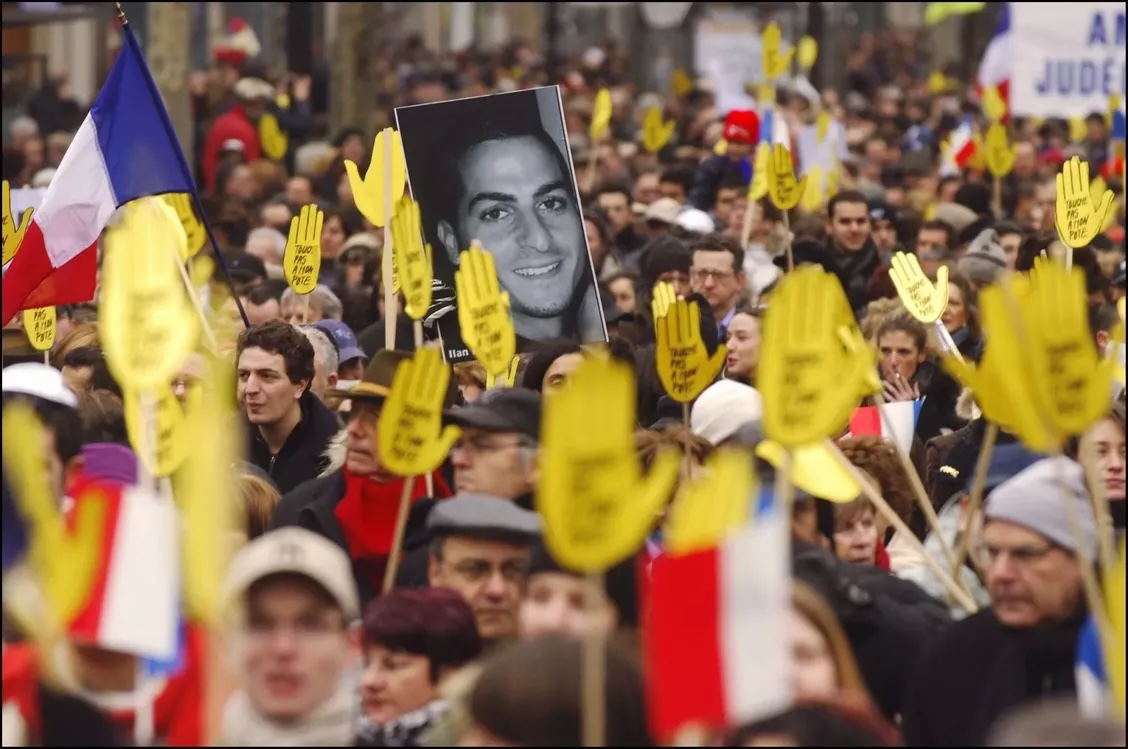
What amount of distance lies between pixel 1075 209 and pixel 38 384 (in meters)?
4.34

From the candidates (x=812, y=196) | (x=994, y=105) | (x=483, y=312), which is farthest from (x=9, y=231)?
(x=994, y=105)

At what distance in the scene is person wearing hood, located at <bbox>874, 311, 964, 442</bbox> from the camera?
9.24 meters

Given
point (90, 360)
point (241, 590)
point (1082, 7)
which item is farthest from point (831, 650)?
point (1082, 7)

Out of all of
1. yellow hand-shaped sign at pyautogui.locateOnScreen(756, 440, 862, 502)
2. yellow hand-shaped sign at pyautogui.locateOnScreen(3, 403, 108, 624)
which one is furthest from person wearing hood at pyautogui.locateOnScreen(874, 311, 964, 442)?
yellow hand-shaped sign at pyautogui.locateOnScreen(3, 403, 108, 624)

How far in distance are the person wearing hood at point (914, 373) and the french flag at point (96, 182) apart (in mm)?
2393

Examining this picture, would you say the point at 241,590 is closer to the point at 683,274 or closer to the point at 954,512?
the point at 954,512

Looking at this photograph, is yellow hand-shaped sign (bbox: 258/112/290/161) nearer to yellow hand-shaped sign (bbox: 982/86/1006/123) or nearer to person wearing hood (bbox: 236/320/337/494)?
yellow hand-shaped sign (bbox: 982/86/1006/123)

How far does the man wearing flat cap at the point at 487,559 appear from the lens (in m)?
5.51

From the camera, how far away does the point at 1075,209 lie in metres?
9.27

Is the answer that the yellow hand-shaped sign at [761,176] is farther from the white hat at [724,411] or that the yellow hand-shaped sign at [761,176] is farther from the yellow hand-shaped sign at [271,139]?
the yellow hand-shaped sign at [271,139]

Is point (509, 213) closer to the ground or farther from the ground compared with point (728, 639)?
farther from the ground

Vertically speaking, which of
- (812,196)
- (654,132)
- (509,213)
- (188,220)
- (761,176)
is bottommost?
(509,213)

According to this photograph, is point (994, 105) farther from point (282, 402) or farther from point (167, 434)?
point (167, 434)

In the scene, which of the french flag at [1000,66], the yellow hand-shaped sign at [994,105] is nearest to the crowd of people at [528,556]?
the yellow hand-shaped sign at [994,105]
